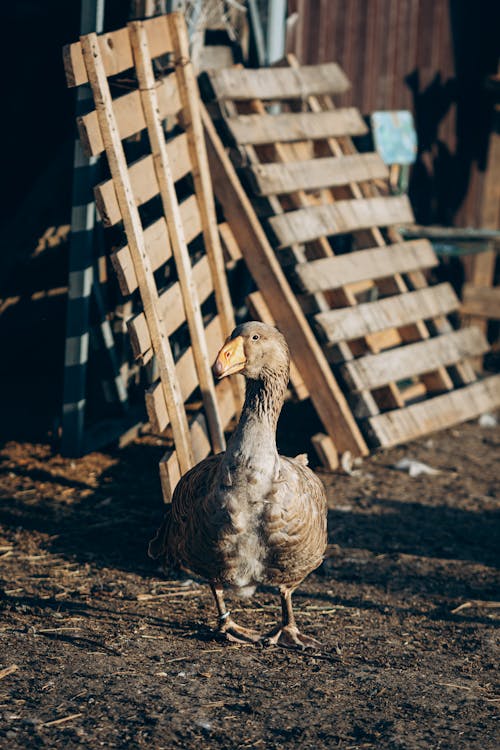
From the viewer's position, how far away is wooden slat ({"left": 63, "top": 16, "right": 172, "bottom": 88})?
15.5 feet

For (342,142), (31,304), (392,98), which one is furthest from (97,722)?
(392,98)

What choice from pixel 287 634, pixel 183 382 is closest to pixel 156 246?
pixel 183 382

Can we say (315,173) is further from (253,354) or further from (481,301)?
(253,354)

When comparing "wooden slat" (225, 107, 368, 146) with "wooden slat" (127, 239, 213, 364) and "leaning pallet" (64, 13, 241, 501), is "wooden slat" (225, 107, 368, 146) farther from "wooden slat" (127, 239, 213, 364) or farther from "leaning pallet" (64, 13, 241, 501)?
"wooden slat" (127, 239, 213, 364)

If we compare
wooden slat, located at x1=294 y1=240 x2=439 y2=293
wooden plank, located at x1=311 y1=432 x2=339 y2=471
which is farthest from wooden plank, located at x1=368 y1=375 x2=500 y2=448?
wooden slat, located at x1=294 y1=240 x2=439 y2=293

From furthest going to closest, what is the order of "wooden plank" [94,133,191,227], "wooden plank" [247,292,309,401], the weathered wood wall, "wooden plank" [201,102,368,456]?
the weathered wood wall
"wooden plank" [247,292,309,401]
"wooden plank" [201,102,368,456]
"wooden plank" [94,133,191,227]

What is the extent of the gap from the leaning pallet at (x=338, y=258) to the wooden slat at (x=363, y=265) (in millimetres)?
11

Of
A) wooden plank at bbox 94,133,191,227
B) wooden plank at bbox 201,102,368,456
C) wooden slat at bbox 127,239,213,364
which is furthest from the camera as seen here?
wooden plank at bbox 201,102,368,456

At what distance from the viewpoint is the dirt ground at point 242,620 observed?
362 cm

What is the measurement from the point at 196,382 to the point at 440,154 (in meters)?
5.37

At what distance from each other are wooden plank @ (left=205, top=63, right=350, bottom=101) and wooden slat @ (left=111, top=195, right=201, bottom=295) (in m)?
1.17

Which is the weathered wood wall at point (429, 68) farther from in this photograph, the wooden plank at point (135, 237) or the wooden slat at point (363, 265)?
the wooden plank at point (135, 237)

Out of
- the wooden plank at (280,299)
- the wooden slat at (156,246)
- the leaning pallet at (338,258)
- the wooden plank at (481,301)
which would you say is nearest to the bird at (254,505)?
the wooden slat at (156,246)

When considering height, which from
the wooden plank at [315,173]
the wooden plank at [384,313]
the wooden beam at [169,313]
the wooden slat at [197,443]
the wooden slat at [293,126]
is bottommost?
the wooden slat at [197,443]
